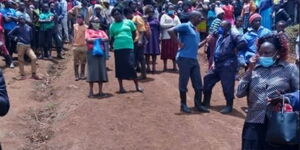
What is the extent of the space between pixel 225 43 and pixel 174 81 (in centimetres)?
375

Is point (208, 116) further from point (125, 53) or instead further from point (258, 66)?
point (258, 66)

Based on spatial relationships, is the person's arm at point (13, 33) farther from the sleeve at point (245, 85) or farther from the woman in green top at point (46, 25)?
the sleeve at point (245, 85)

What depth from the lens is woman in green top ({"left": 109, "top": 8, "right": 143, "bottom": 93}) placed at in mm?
11047

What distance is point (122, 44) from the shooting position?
1112 cm

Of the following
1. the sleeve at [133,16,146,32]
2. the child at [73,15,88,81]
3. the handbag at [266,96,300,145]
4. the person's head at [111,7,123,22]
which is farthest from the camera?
the child at [73,15,88,81]

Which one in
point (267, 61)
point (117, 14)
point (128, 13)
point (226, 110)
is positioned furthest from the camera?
point (128, 13)

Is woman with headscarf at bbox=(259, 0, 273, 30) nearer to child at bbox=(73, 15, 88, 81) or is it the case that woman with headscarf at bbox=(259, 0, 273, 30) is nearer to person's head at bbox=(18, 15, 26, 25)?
child at bbox=(73, 15, 88, 81)

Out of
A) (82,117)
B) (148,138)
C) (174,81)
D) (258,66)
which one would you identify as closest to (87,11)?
(174,81)

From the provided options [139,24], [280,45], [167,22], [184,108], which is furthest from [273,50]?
[167,22]

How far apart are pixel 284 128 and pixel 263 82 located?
75 cm

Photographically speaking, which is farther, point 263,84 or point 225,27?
→ point 225,27

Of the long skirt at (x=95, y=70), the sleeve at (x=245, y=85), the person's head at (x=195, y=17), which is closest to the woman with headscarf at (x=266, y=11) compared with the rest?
the long skirt at (x=95, y=70)

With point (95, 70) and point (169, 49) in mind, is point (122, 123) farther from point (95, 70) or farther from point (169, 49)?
point (169, 49)

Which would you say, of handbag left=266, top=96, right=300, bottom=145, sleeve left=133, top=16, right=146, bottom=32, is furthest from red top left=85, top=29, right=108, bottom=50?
handbag left=266, top=96, right=300, bottom=145
